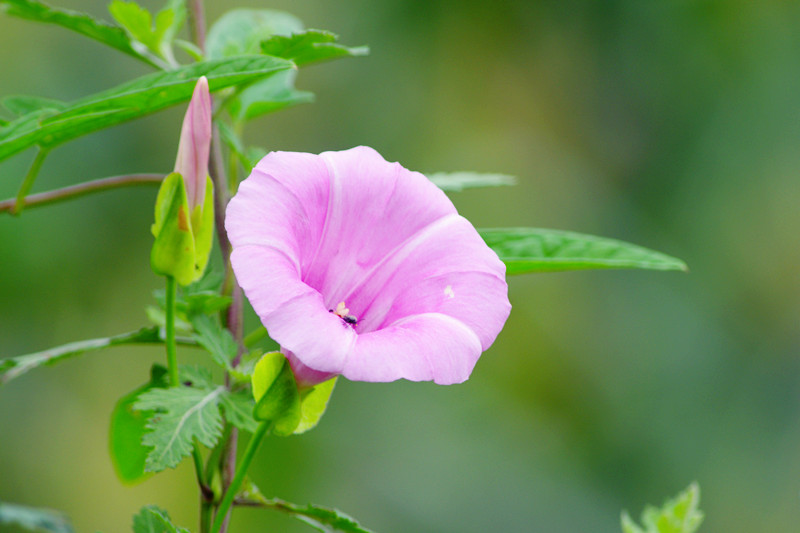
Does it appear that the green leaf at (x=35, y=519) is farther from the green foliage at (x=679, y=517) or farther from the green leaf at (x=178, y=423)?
the green foliage at (x=679, y=517)

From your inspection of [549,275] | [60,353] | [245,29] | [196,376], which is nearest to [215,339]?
[196,376]

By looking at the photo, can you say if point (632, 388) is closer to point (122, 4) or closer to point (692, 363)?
point (692, 363)

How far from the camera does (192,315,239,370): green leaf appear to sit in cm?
50

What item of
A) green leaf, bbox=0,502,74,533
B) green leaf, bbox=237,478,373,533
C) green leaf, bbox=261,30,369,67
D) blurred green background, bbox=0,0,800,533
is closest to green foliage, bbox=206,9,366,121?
green leaf, bbox=261,30,369,67

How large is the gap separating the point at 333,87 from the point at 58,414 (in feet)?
4.24

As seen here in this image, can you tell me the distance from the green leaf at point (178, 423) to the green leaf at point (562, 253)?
21cm

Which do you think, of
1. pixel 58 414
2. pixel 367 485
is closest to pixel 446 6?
pixel 367 485

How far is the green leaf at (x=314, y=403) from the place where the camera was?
0.48m

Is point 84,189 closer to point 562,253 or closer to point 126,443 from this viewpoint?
point 126,443

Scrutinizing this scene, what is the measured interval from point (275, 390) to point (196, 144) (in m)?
0.15

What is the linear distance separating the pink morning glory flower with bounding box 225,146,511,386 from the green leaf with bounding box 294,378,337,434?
0.10 feet

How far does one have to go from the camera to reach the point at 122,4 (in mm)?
600

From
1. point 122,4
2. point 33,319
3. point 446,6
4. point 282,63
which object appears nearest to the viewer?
point 282,63

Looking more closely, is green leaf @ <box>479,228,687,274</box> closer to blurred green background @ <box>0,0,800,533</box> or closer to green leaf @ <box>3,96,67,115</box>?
green leaf @ <box>3,96,67,115</box>
